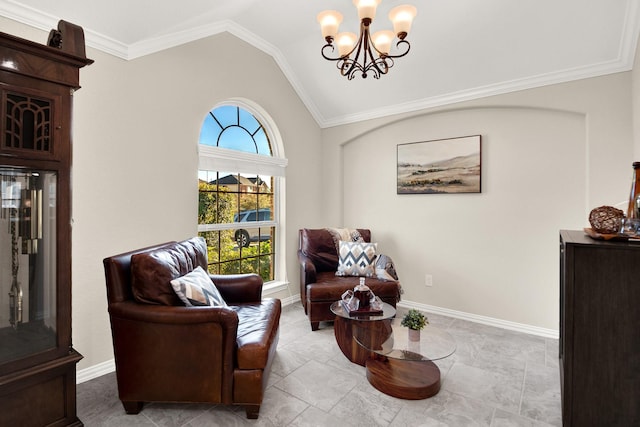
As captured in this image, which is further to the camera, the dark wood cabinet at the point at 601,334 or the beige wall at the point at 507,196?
the beige wall at the point at 507,196

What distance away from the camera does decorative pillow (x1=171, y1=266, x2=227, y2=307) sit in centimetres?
187

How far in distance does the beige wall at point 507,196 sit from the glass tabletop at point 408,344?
1397 millimetres

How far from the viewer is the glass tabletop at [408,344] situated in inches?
77.7

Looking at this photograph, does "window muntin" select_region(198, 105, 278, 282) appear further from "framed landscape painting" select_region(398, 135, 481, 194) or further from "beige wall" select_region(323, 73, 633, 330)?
"framed landscape painting" select_region(398, 135, 481, 194)

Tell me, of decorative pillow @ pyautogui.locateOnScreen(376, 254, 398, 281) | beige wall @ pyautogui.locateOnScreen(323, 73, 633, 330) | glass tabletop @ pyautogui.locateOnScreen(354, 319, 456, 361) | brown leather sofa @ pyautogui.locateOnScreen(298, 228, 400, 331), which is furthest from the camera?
decorative pillow @ pyautogui.locateOnScreen(376, 254, 398, 281)

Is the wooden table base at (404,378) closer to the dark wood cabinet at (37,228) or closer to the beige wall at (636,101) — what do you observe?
the dark wood cabinet at (37,228)

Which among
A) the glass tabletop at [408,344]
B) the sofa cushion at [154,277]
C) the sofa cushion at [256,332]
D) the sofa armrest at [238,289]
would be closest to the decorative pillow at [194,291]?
the sofa cushion at [154,277]

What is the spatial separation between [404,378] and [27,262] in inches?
84.5

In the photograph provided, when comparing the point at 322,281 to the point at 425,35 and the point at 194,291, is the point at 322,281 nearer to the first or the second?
the point at 194,291

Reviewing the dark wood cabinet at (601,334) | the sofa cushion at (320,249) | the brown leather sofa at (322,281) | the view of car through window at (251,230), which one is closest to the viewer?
the dark wood cabinet at (601,334)

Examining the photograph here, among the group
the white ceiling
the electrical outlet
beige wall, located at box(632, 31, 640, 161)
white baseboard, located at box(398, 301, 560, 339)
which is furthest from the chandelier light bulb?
white baseboard, located at box(398, 301, 560, 339)

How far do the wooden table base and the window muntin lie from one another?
183cm

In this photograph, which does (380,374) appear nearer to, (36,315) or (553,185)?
(36,315)

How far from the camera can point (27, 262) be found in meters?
1.32
